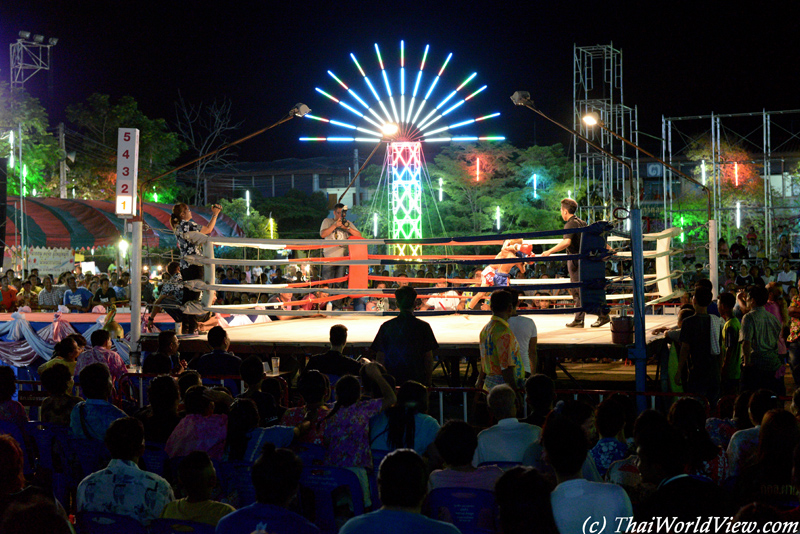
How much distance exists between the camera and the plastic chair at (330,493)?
12.5 ft

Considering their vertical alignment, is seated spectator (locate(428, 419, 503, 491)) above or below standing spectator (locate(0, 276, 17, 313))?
below

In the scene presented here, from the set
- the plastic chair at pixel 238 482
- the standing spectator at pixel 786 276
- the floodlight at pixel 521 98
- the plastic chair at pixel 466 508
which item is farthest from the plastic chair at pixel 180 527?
the standing spectator at pixel 786 276

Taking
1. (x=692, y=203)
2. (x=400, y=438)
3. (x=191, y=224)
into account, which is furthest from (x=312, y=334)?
(x=692, y=203)

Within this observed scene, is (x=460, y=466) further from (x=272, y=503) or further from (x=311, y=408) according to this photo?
(x=311, y=408)

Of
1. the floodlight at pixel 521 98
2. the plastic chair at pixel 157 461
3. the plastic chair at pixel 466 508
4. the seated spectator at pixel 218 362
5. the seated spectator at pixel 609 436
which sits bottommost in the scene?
the plastic chair at pixel 157 461

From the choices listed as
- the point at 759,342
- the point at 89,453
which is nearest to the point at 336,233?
the point at 759,342

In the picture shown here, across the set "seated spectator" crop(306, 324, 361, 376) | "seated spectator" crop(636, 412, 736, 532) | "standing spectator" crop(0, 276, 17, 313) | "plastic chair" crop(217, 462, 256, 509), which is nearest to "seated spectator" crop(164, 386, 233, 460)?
"plastic chair" crop(217, 462, 256, 509)

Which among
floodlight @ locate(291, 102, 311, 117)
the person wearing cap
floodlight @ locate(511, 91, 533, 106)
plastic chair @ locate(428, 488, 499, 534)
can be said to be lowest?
plastic chair @ locate(428, 488, 499, 534)

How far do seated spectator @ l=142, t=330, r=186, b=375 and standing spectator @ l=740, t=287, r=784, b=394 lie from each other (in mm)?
5597

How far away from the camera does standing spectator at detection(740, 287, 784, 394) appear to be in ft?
24.5

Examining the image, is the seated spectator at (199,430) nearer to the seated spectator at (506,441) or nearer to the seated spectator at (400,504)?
the seated spectator at (506,441)

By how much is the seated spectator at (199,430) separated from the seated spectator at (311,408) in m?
0.42

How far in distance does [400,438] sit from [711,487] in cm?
197

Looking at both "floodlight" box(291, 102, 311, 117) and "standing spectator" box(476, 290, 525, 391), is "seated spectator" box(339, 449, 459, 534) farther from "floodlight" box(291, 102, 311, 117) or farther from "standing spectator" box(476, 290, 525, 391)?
"floodlight" box(291, 102, 311, 117)
